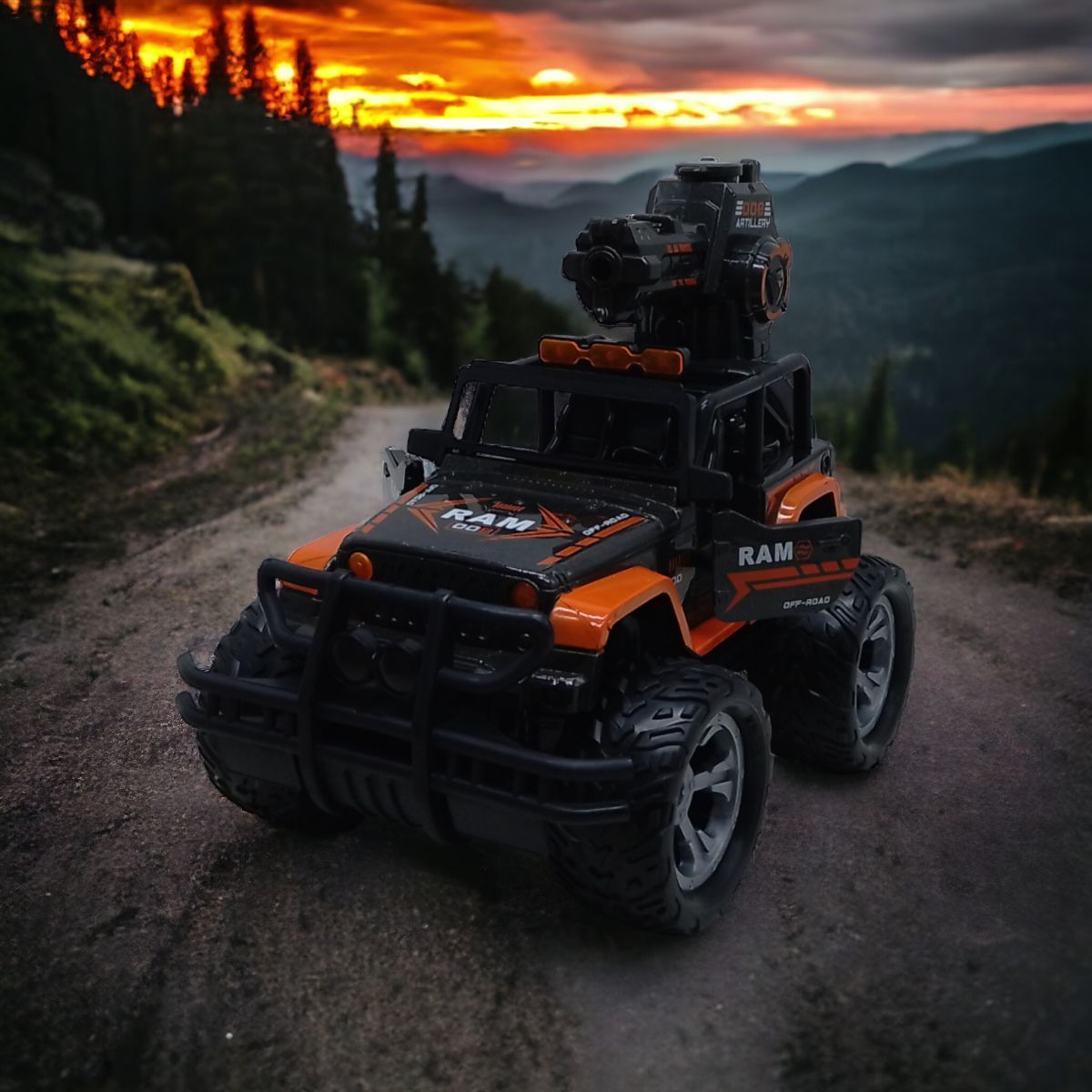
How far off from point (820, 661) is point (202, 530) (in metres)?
7.19

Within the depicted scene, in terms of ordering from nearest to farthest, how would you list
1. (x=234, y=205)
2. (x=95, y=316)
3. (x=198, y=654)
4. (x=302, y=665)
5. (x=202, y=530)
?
(x=302, y=665)
(x=198, y=654)
(x=202, y=530)
(x=95, y=316)
(x=234, y=205)

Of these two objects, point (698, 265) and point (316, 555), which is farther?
point (698, 265)

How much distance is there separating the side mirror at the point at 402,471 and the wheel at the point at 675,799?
1994 millimetres

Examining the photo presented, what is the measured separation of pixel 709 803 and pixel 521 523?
5.09 feet

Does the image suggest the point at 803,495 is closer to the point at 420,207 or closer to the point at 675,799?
the point at 675,799

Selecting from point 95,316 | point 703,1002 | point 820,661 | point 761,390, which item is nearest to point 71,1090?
point 703,1002

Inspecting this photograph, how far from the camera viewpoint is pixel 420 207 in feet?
84.6

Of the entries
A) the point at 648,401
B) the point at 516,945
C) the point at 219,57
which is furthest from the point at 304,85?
the point at 516,945

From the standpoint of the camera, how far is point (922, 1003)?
15.6 feet

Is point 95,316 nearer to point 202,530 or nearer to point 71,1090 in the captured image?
point 202,530

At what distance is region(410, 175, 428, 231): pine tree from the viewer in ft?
79.8

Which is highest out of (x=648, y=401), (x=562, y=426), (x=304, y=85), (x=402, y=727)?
(x=304, y=85)

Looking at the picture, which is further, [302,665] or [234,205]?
[234,205]

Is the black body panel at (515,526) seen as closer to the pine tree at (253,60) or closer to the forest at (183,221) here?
the forest at (183,221)
